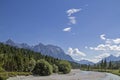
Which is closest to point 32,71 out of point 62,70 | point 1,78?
point 62,70

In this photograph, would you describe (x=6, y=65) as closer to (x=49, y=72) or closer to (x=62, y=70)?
(x=49, y=72)

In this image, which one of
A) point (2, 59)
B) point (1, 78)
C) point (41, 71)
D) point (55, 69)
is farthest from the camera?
point (55, 69)

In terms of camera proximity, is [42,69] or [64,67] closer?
[42,69]

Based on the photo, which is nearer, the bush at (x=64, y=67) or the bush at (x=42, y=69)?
the bush at (x=42, y=69)

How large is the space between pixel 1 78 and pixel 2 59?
59.3 meters

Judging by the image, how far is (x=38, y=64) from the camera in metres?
147

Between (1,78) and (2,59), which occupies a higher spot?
(2,59)

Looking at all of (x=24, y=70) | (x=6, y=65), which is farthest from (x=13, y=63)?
(x=24, y=70)

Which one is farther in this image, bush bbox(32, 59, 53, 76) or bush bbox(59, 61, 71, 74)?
bush bbox(59, 61, 71, 74)

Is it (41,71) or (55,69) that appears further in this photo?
(55,69)

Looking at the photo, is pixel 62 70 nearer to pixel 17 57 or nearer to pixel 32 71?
pixel 32 71

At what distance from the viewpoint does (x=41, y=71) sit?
477ft

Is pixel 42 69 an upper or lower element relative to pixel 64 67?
lower

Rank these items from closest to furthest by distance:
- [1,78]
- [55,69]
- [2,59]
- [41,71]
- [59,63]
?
[1,78], [2,59], [41,71], [55,69], [59,63]
